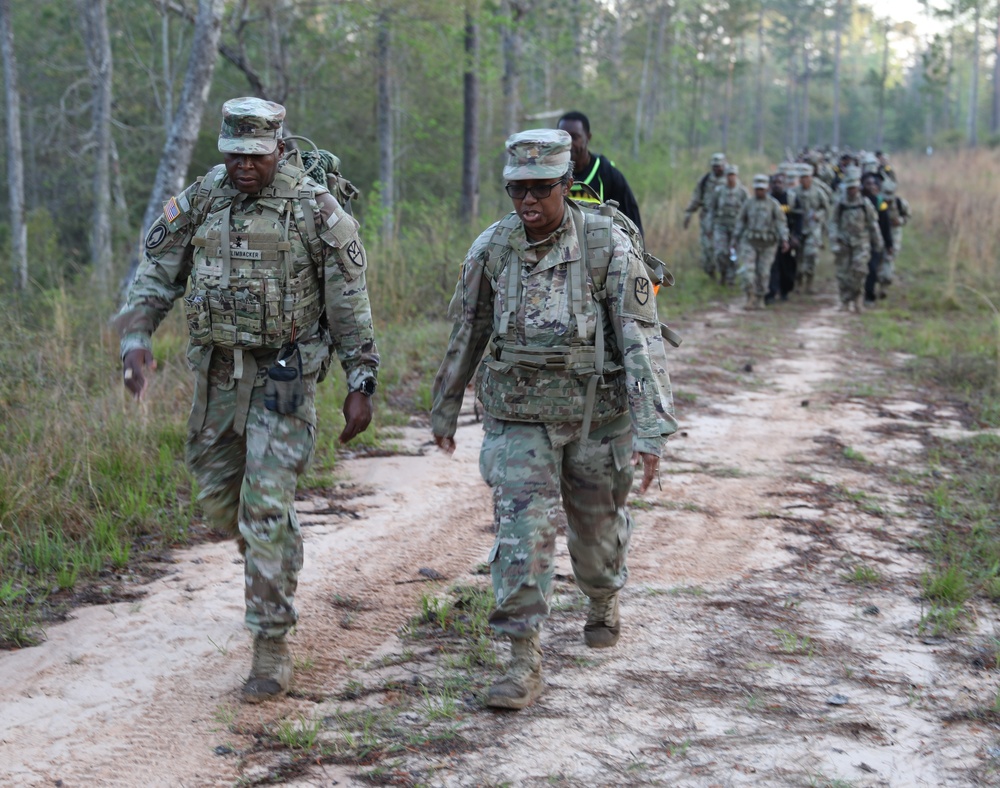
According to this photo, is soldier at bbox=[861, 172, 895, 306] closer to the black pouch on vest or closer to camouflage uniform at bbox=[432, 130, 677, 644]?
camouflage uniform at bbox=[432, 130, 677, 644]

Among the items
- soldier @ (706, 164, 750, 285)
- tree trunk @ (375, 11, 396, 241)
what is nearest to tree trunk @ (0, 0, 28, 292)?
tree trunk @ (375, 11, 396, 241)

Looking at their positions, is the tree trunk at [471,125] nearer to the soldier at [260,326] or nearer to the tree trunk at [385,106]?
the tree trunk at [385,106]

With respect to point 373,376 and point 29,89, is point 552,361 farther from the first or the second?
point 29,89

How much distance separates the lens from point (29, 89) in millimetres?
26953

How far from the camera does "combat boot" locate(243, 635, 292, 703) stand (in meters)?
3.69

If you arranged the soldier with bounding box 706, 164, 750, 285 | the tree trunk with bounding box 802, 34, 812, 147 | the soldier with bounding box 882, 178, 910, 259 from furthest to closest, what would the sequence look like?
1. the tree trunk with bounding box 802, 34, 812, 147
2. the soldier with bounding box 882, 178, 910, 259
3. the soldier with bounding box 706, 164, 750, 285

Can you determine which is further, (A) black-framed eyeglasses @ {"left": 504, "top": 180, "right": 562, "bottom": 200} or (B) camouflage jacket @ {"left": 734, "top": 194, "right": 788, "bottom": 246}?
(B) camouflage jacket @ {"left": 734, "top": 194, "right": 788, "bottom": 246}

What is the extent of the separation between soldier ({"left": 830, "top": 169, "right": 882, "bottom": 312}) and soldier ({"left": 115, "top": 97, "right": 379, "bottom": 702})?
1224cm

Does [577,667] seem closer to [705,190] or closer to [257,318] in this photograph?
[257,318]

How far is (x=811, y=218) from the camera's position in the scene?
54.5ft

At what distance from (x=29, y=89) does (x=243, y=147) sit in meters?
26.6

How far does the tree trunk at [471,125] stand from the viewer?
1686 cm

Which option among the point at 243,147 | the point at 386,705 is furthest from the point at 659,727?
the point at 243,147

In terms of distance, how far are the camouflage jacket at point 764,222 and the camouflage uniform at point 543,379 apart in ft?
39.7
